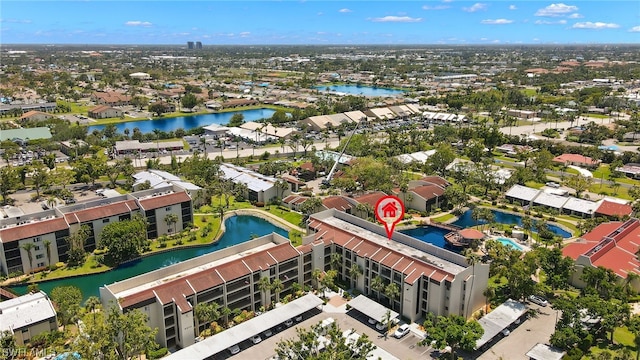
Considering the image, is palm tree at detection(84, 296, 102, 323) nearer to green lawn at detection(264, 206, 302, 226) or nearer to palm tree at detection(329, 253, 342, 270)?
palm tree at detection(329, 253, 342, 270)

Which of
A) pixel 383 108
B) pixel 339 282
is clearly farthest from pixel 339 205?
pixel 383 108

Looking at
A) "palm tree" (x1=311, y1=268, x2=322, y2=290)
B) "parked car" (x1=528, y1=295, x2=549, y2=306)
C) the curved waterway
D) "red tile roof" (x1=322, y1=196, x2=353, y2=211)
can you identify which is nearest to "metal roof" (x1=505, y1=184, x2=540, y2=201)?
"red tile roof" (x1=322, y1=196, x2=353, y2=211)

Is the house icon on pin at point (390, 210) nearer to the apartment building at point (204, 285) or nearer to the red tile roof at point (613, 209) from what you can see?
the apartment building at point (204, 285)

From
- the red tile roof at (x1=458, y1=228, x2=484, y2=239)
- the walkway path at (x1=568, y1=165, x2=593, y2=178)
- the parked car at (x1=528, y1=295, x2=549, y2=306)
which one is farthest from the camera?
the walkway path at (x1=568, y1=165, x2=593, y2=178)

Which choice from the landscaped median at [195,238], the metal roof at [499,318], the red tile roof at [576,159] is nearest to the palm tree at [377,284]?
the metal roof at [499,318]

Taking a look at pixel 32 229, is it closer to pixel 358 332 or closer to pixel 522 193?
pixel 358 332

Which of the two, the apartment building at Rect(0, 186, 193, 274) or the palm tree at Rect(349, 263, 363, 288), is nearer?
the palm tree at Rect(349, 263, 363, 288)
